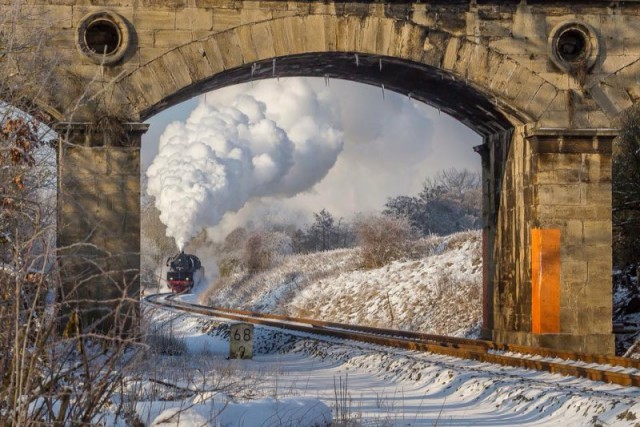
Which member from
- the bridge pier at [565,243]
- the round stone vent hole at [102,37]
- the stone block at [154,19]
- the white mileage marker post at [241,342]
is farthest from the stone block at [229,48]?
the bridge pier at [565,243]

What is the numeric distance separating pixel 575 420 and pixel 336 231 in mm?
90316

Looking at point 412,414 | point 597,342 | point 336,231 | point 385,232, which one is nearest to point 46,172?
point 412,414

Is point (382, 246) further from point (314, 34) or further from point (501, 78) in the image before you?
point (314, 34)

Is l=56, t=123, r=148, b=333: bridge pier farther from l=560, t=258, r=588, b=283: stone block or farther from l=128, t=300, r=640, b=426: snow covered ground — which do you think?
l=560, t=258, r=588, b=283: stone block

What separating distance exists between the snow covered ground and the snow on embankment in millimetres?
9352

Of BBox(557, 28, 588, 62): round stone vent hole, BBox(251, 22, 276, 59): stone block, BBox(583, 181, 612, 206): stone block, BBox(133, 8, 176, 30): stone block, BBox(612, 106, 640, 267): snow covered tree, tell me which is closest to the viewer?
BBox(133, 8, 176, 30): stone block

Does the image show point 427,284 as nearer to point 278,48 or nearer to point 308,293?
point 308,293

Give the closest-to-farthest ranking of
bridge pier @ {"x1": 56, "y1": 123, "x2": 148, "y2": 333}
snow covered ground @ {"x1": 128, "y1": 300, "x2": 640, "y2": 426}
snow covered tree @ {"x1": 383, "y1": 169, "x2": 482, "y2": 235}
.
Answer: snow covered ground @ {"x1": 128, "y1": 300, "x2": 640, "y2": 426} → bridge pier @ {"x1": 56, "y1": 123, "x2": 148, "y2": 333} → snow covered tree @ {"x1": 383, "y1": 169, "x2": 482, "y2": 235}

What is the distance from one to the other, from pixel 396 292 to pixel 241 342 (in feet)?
43.9

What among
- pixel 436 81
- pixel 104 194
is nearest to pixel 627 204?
pixel 436 81

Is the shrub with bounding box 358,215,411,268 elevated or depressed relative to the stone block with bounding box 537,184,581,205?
depressed

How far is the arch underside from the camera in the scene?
1788cm


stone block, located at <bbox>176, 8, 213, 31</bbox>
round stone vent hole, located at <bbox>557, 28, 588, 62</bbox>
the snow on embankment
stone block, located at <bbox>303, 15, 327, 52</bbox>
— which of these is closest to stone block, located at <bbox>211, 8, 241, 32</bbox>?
stone block, located at <bbox>176, 8, 213, 31</bbox>

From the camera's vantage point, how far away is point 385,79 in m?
20.1
